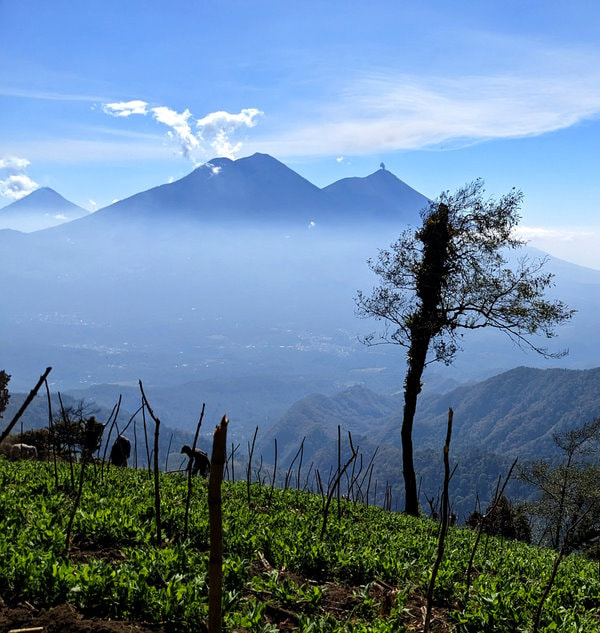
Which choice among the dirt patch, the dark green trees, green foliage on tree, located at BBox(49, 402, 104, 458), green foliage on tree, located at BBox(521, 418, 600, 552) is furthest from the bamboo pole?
green foliage on tree, located at BBox(521, 418, 600, 552)

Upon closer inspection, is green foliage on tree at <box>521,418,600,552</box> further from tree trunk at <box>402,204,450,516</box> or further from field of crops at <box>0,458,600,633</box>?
field of crops at <box>0,458,600,633</box>

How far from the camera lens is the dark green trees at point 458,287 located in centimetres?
2055

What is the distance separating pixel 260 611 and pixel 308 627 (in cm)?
53

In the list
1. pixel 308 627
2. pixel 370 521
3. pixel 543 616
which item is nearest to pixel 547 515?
pixel 370 521

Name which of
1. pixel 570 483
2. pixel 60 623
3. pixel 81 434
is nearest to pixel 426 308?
pixel 81 434

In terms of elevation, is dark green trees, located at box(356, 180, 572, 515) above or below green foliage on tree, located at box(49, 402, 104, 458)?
above

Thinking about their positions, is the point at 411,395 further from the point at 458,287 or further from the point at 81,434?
the point at 81,434

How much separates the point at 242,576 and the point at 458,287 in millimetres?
17051

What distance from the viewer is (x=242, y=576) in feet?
20.7

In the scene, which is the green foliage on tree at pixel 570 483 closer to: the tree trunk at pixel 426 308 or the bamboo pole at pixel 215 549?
the tree trunk at pixel 426 308

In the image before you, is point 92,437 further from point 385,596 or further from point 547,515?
point 547,515

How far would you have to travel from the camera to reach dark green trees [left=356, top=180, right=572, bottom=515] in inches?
809

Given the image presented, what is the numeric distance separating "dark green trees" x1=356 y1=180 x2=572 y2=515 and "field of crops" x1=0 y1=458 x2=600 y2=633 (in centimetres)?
1151

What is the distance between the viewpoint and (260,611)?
208 inches
